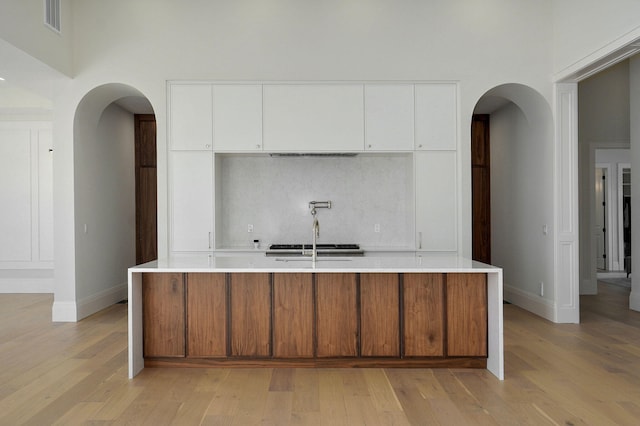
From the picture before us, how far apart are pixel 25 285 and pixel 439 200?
6.34m

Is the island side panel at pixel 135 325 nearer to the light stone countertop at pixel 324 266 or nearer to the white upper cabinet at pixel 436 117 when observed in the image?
the light stone countertop at pixel 324 266

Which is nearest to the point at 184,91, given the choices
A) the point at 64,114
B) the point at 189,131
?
the point at 189,131

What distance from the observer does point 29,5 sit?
14.6 feet

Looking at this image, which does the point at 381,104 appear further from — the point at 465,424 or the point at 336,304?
the point at 465,424

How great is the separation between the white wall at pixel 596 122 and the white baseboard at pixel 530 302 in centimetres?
151

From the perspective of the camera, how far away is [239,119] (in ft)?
17.3

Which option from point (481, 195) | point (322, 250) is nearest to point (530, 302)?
point (481, 195)

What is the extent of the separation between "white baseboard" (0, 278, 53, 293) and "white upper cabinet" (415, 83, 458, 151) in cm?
596

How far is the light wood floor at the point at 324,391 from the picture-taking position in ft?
8.92

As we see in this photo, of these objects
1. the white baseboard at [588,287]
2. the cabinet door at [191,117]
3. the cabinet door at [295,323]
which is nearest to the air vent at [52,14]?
the cabinet door at [191,117]

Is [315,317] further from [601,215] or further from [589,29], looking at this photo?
[601,215]

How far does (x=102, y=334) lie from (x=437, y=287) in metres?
3.41

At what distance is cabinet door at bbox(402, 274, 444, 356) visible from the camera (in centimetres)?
353

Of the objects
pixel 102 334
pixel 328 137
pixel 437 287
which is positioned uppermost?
pixel 328 137
